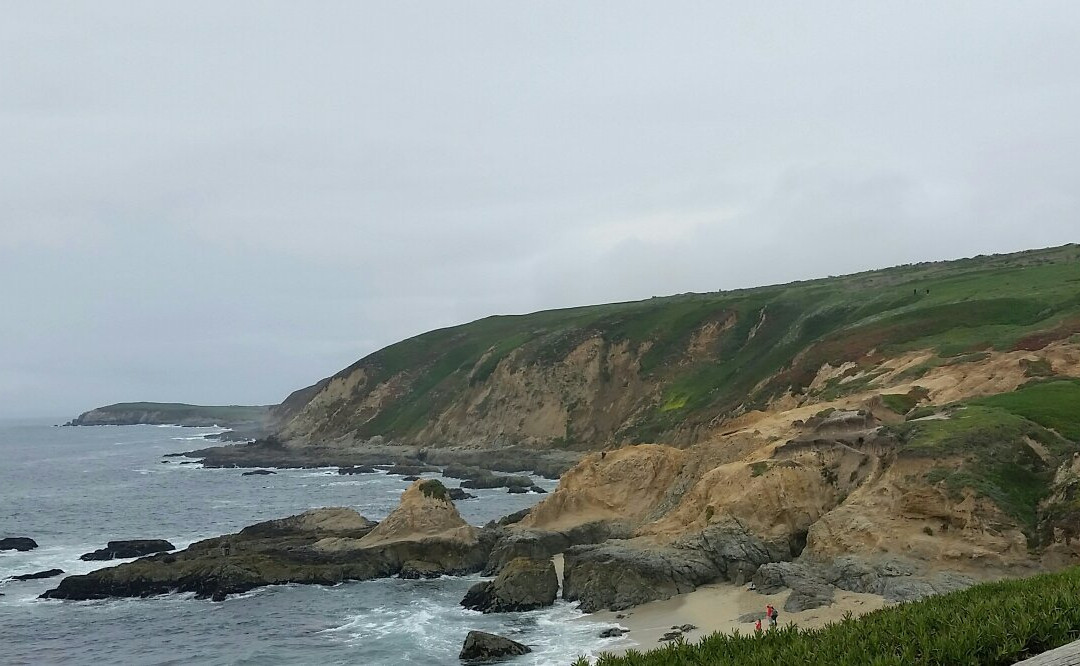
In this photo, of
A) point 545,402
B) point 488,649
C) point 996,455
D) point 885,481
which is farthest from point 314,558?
point 545,402

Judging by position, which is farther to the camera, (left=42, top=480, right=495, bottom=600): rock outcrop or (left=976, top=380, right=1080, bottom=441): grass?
(left=42, top=480, right=495, bottom=600): rock outcrop

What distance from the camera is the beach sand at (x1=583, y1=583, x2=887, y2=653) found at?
27.6 metres

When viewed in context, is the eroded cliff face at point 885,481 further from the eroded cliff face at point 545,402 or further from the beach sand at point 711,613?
the eroded cliff face at point 545,402

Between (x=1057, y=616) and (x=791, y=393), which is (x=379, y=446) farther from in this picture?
(x=1057, y=616)

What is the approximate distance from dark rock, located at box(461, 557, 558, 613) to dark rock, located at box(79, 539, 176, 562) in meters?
25.1

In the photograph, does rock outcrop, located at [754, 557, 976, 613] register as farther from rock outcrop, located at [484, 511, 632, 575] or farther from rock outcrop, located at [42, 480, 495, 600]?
rock outcrop, located at [42, 480, 495, 600]

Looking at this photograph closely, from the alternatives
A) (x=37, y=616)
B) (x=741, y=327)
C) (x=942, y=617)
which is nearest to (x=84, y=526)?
(x=37, y=616)

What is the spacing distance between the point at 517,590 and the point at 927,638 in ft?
86.1

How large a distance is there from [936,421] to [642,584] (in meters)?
14.2

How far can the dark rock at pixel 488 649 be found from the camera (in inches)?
1137

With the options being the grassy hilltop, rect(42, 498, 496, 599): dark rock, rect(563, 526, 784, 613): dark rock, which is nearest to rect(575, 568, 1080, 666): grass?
rect(563, 526, 784, 613): dark rock

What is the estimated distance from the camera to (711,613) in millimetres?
30703

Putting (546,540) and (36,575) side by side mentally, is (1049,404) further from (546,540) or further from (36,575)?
(36,575)

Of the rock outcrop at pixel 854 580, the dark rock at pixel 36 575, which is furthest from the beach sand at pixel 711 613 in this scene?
the dark rock at pixel 36 575
